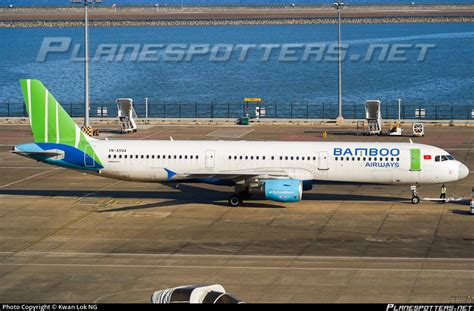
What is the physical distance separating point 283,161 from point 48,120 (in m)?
15.2

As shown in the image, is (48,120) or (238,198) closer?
(238,198)

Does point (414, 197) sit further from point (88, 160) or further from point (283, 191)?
point (88, 160)

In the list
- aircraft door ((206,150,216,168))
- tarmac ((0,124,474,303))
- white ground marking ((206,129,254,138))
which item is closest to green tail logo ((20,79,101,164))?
tarmac ((0,124,474,303))

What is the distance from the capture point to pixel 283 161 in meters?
59.4

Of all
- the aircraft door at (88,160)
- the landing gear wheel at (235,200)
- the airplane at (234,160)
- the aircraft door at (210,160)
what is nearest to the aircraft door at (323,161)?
the airplane at (234,160)

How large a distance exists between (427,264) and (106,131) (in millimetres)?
61123

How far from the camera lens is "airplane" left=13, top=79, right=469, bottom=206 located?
193ft

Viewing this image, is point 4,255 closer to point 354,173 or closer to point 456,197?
point 354,173

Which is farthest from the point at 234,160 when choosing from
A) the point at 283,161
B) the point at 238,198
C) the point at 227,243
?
the point at 227,243

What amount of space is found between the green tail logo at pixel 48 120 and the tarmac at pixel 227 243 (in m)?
4.25

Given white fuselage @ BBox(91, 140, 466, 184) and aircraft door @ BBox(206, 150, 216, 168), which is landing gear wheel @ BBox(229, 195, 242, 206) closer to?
white fuselage @ BBox(91, 140, 466, 184)

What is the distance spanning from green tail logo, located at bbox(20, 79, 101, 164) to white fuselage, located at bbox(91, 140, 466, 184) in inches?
60.2

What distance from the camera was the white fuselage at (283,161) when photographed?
5881cm

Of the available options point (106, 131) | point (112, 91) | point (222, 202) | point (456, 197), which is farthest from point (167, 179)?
point (112, 91)
